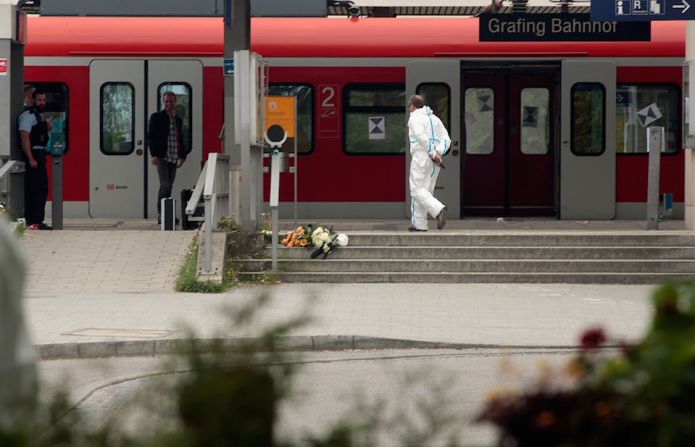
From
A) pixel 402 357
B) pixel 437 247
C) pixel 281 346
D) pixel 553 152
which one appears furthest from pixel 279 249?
pixel 281 346

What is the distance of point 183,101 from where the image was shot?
24078 mm

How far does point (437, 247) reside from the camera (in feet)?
58.0

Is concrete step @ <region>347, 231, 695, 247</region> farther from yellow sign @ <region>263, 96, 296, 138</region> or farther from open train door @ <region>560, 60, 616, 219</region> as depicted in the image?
open train door @ <region>560, 60, 616, 219</region>

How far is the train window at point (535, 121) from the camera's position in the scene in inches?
966

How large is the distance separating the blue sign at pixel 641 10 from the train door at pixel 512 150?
19.9 ft

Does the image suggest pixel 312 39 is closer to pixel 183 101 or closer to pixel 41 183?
pixel 183 101

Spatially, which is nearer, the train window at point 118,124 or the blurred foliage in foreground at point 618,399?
the blurred foliage in foreground at point 618,399

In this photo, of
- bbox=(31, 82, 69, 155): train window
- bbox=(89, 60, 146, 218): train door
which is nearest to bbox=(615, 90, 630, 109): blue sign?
bbox=(89, 60, 146, 218): train door

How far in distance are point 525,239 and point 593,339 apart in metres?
14.6

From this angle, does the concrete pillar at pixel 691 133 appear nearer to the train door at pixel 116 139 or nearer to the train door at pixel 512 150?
the train door at pixel 512 150

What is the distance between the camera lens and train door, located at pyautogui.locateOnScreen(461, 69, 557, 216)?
24500 mm

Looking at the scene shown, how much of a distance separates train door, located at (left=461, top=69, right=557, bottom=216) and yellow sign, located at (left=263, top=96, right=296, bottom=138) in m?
3.36

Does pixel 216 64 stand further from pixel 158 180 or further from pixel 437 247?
pixel 437 247

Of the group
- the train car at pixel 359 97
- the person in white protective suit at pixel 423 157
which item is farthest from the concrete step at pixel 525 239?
the train car at pixel 359 97
